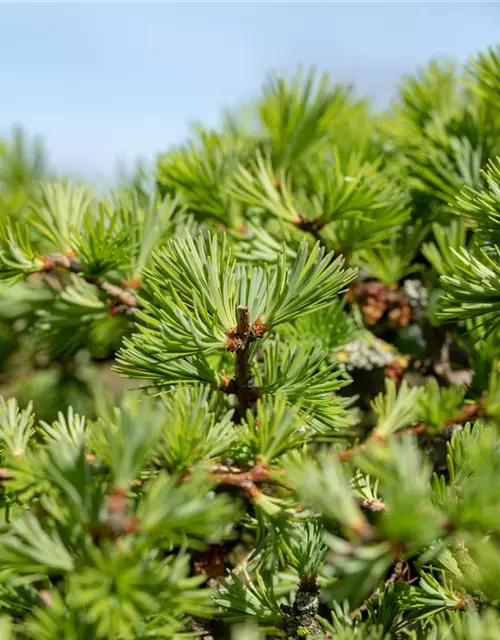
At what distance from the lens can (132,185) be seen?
539 mm

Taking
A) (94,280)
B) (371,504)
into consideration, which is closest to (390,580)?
(371,504)

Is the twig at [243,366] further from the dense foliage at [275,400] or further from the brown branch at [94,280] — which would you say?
the brown branch at [94,280]

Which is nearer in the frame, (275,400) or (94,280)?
(275,400)

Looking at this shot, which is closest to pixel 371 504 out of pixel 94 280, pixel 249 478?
pixel 249 478

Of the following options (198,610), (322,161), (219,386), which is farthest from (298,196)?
(198,610)

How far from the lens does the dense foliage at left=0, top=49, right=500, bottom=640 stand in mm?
222

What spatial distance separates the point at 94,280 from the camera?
1.33 ft

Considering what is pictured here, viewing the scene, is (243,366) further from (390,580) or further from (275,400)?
(390,580)

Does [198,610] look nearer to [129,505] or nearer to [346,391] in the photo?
[129,505]

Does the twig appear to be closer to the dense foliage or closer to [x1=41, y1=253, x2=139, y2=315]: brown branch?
the dense foliage

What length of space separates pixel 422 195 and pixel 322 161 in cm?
8

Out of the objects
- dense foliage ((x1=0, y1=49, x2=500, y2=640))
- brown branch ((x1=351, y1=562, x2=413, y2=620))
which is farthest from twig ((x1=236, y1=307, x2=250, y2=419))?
brown branch ((x1=351, y1=562, x2=413, y2=620))

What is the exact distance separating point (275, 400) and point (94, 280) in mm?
166

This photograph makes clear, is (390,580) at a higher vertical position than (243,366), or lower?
lower
